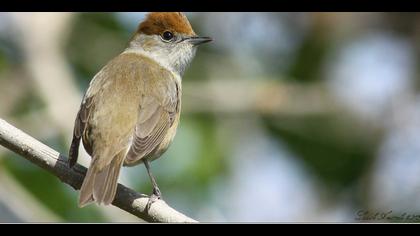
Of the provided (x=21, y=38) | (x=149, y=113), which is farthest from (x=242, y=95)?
(x=149, y=113)

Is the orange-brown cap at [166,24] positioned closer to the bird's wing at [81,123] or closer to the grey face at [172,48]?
the grey face at [172,48]

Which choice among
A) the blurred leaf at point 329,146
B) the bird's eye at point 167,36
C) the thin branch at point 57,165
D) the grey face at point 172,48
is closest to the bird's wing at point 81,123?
the thin branch at point 57,165

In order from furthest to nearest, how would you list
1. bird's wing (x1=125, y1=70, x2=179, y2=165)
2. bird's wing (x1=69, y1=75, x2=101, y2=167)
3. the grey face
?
the grey face
bird's wing (x1=125, y1=70, x2=179, y2=165)
bird's wing (x1=69, y1=75, x2=101, y2=167)

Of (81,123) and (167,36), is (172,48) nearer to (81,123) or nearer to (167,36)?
(167,36)

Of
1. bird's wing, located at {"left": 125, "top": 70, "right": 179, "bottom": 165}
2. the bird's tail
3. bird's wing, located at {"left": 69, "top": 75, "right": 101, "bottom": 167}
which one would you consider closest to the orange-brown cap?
bird's wing, located at {"left": 125, "top": 70, "right": 179, "bottom": 165}

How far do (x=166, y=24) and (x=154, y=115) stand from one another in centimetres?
121

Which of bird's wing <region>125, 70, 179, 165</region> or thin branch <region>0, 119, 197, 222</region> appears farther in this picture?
bird's wing <region>125, 70, 179, 165</region>

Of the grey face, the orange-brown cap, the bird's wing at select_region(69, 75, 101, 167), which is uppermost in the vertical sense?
the orange-brown cap

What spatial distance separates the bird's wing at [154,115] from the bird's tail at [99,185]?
0.19 metres

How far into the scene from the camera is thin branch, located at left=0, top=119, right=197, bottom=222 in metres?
4.54

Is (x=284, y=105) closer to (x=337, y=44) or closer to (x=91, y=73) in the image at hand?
(x=337, y=44)

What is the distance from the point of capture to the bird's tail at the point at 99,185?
15.6 ft

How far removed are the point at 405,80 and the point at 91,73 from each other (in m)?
3.69

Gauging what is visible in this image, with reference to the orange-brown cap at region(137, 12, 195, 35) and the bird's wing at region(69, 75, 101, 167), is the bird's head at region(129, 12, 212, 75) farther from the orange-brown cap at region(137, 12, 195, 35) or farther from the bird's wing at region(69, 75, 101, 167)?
the bird's wing at region(69, 75, 101, 167)
